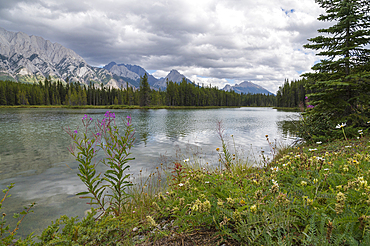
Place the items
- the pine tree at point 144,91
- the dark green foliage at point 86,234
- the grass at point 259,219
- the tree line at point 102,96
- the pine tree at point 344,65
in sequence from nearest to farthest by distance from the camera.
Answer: the grass at point 259,219 → the dark green foliage at point 86,234 → the pine tree at point 344,65 → the pine tree at point 144,91 → the tree line at point 102,96

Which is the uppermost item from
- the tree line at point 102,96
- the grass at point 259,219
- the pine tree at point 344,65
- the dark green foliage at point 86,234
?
the tree line at point 102,96

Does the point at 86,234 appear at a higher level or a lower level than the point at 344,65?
lower

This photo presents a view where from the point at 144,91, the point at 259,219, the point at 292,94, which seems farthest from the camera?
the point at 292,94

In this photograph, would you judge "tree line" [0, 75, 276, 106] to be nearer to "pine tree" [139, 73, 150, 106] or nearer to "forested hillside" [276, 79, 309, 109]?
"pine tree" [139, 73, 150, 106]

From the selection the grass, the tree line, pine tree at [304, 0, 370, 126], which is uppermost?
the tree line

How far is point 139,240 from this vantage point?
299 cm

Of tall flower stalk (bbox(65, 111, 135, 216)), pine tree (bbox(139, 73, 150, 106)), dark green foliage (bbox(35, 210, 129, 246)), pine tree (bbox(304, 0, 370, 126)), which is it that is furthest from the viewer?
pine tree (bbox(139, 73, 150, 106))

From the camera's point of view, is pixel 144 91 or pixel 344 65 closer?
pixel 344 65

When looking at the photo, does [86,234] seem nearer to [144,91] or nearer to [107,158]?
[107,158]

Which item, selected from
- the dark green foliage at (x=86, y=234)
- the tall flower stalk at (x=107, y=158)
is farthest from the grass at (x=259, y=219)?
the tall flower stalk at (x=107, y=158)

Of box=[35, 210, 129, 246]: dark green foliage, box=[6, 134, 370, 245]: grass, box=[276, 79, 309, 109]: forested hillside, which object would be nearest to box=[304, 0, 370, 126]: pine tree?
box=[6, 134, 370, 245]: grass

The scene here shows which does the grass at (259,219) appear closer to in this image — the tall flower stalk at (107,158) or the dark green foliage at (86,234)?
the dark green foliage at (86,234)

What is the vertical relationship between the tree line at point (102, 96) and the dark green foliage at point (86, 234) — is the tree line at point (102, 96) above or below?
above

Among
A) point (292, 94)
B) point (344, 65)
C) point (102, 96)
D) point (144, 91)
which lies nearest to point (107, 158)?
point (344, 65)
